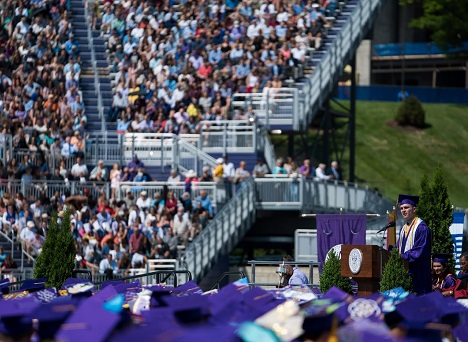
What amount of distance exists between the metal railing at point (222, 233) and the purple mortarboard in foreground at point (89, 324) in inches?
762

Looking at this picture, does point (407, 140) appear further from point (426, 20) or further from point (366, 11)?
point (366, 11)

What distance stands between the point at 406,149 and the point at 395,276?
1382 inches

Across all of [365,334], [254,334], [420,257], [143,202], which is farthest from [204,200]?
[365,334]

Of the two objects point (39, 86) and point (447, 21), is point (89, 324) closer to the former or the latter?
point (39, 86)

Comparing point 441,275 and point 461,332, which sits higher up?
point 461,332

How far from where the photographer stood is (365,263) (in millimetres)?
18000

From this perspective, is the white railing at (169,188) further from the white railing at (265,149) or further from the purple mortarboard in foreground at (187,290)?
the purple mortarboard in foreground at (187,290)

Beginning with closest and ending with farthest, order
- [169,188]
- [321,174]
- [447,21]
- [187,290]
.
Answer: [187,290] < [169,188] < [321,174] < [447,21]

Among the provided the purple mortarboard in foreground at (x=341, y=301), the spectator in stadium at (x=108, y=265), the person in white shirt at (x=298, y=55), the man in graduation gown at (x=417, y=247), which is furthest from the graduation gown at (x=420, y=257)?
the person in white shirt at (x=298, y=55)

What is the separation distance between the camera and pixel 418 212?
78.0 feet

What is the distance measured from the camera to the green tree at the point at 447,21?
53.0 meters

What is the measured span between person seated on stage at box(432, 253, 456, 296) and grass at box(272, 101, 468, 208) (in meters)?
28.5

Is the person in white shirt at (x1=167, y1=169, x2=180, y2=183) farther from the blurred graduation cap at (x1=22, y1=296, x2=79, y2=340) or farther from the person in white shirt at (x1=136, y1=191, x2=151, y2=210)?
the blurred graduation cap at (x1=22, y1=296, x2=79, y2=340)

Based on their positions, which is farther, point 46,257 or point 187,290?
point 46,257
